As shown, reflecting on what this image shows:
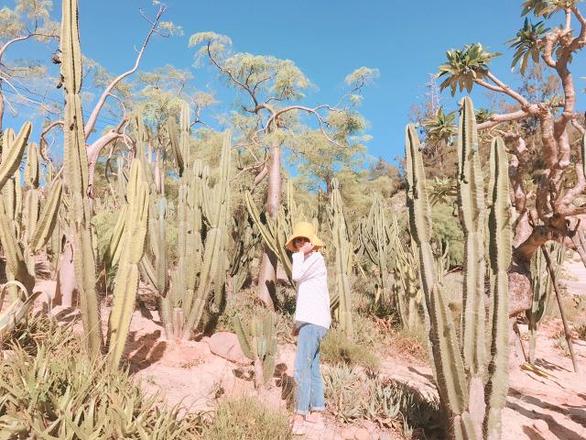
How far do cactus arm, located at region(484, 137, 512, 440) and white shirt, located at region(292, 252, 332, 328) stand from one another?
120cm

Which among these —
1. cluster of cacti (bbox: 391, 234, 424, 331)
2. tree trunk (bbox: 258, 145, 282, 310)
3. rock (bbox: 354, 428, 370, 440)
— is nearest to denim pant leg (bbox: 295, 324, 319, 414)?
rock (bbox: 354, 428, 370, 440)

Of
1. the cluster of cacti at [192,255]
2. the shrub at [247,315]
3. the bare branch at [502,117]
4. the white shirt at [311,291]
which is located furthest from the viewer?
the shrub at [247,315]

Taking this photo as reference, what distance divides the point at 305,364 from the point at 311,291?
553 millimetres

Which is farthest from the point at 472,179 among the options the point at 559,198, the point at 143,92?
the point at 143,92

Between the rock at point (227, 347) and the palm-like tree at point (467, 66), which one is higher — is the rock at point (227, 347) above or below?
below

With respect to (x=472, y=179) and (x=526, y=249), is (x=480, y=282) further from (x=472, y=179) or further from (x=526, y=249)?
(x=526, y=249)

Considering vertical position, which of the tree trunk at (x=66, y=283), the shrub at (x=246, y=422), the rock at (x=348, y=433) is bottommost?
the rock at (x=348, y=433)

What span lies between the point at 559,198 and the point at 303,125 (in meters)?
7.77

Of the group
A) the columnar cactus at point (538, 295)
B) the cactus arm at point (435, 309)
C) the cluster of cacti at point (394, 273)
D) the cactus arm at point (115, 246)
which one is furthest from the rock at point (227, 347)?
the columnar cactus at point (538, 295)

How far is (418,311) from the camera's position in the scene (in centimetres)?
677

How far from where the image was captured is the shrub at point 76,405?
88.7 inches

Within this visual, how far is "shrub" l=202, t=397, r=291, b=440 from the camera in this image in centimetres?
259

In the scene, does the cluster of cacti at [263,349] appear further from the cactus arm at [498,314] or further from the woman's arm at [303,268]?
the cactus arm at [498,314]

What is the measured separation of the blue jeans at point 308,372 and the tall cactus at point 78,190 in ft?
4.87
